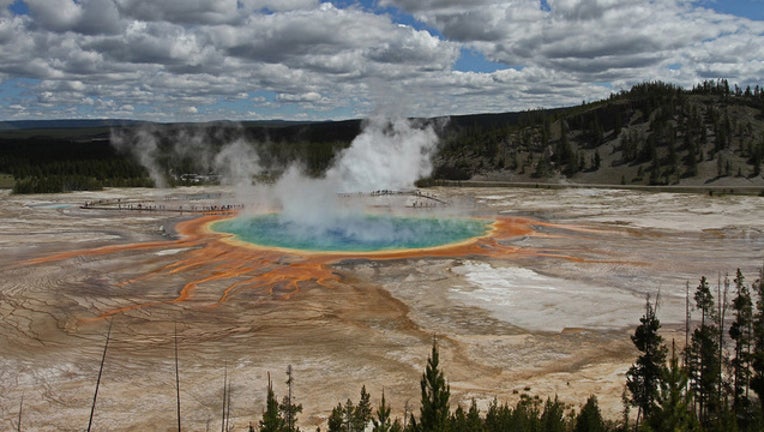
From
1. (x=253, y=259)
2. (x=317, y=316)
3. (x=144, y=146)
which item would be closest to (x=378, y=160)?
(x=253, y=259)

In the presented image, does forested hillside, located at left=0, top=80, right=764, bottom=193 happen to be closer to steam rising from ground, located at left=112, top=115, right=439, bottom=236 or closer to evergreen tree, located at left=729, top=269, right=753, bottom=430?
steam rising from ground, located at left=112, top=115, right=439, bottom=236

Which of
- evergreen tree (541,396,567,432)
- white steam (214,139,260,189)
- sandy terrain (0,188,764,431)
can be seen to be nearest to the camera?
evergreen tree (541,396,567,432)

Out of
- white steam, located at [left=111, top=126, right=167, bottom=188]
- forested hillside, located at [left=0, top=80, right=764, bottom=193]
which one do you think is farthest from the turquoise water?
white steam, located at [left=111, top=126, right=167, bottom=188]

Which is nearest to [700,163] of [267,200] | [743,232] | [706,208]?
[706,208]

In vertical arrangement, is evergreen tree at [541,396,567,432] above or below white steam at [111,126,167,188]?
below

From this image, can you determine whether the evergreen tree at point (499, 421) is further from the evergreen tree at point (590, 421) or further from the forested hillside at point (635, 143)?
the forested hillside at point (635, 143)

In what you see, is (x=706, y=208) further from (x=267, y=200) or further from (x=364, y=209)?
(x=267, y=200)

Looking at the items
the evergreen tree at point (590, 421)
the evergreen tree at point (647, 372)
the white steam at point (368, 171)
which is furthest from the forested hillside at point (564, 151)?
the evergreen tree at point (590, 421)
